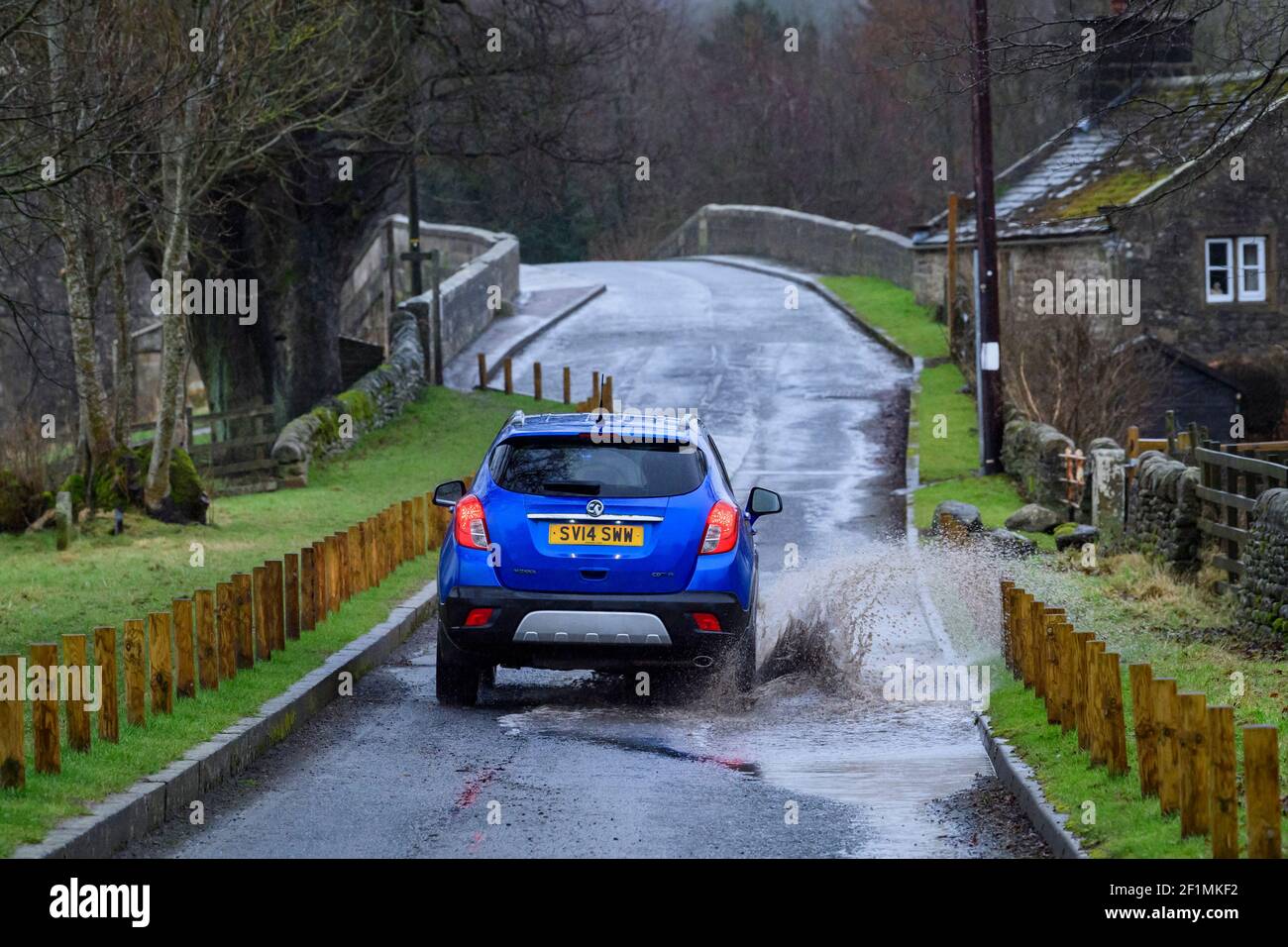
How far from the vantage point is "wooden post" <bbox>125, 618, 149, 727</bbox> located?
9.69 meters

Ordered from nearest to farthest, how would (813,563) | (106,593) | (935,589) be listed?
(106,593), (935,589), (813,563)

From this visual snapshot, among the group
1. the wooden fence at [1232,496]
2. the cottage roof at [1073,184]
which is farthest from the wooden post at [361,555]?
the cottage roof at [1073,184]

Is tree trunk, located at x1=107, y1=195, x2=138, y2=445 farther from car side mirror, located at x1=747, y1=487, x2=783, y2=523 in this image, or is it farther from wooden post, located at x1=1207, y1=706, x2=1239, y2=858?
wooden post, located at x1=1207, y1=706, x2=1239, y2=858

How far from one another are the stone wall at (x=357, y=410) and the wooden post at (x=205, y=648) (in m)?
16.1

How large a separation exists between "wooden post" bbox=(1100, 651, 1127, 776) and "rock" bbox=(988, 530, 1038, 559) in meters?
10.3

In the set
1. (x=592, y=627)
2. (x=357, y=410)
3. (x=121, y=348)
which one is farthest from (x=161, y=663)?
(x=357, y=410)

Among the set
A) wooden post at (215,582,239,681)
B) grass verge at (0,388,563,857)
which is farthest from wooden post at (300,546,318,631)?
wooden post at (215,582,239,681)

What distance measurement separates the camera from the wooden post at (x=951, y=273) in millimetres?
38406

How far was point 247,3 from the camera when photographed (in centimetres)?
1941

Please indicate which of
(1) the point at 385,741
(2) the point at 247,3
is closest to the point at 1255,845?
(1) the point at 385,741

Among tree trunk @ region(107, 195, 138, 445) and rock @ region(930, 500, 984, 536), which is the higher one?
tree trunk @ region(107, 195, 138, 445)

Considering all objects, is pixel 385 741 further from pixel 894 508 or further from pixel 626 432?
pixel 894 508

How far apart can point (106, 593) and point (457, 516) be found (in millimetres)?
5430

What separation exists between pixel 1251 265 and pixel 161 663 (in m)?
34.5
